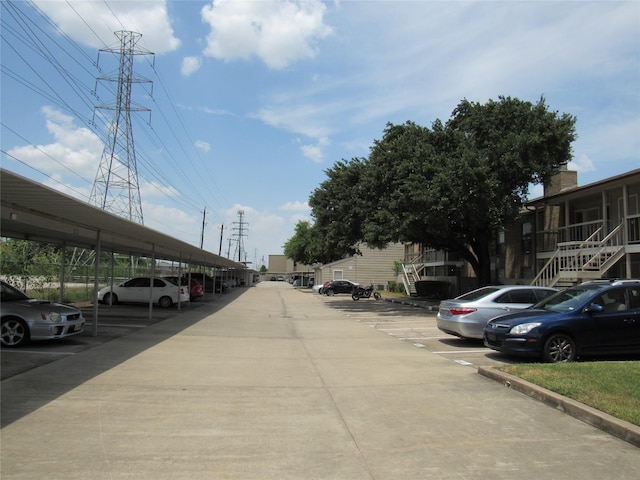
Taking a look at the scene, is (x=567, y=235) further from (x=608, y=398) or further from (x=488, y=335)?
(x=608, y=398)

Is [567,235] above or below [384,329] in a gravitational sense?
above

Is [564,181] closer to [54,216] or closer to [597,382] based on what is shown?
[597,382]

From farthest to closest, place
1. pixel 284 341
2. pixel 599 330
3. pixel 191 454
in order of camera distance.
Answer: pixel 284 341 → pixel 599 330 → pixel 191 454

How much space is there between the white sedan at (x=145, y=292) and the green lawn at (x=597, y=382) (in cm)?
1960

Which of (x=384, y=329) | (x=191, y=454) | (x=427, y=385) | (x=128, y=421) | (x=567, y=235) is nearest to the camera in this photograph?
(x=191, y=454)

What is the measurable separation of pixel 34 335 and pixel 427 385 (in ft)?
27.5

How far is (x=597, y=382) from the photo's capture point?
7250 millimetres

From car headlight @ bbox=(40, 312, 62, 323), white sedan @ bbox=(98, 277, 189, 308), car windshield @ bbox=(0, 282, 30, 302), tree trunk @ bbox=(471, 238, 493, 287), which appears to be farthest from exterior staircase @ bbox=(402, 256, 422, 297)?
car windshield @ bbox=(0, 282, 30, 302)

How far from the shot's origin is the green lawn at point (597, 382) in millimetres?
6062

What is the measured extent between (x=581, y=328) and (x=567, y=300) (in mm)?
955

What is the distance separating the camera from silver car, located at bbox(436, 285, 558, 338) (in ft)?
40.6

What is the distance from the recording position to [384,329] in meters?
17.5

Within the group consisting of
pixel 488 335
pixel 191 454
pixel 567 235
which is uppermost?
pixel 567 235

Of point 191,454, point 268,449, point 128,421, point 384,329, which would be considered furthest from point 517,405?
point 384,329
